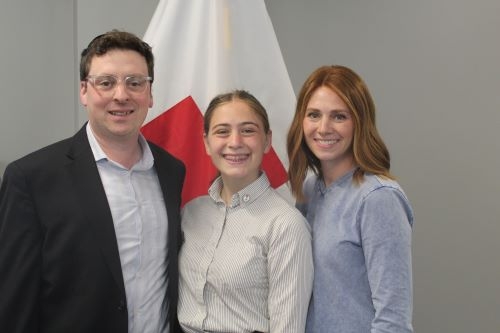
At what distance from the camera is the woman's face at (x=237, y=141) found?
130 cm

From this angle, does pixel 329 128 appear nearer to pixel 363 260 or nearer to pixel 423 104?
pixel 363 260

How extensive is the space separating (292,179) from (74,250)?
0.65 m

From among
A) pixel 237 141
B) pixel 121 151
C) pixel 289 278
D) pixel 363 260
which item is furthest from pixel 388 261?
pixel 121 151

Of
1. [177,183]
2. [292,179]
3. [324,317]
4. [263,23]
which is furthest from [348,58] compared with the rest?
[324,317]

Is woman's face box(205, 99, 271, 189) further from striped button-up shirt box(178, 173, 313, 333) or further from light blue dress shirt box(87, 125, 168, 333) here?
light blue dress shirt box(87, 125, 168, 333)

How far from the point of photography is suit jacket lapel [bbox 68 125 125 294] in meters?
1.18

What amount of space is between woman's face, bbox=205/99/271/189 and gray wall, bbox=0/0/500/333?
97 centimetres

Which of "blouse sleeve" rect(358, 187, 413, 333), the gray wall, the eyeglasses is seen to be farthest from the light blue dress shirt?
the gray wall

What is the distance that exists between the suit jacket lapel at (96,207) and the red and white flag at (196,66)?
54 centimetres

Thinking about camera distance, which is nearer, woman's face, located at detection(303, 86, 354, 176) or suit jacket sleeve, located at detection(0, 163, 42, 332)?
suit jacket sleeve, located at detection(0, 163, 42, 332)

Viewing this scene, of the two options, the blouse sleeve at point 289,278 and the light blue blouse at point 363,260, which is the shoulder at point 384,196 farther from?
the blouse sleeve at point 289,278

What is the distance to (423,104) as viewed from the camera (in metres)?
2.07

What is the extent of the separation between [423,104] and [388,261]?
45.3 inches

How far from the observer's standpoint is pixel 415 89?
2.08m
